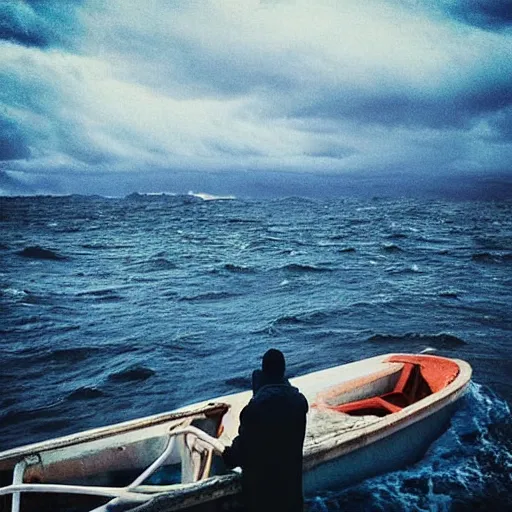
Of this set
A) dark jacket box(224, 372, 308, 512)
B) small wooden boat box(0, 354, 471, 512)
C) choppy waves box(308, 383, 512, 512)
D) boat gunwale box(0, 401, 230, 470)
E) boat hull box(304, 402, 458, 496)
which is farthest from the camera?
choppy waves box(308, 383, 512, 512)

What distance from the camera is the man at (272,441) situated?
4.04 metres

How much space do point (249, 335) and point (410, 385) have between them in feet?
21.0

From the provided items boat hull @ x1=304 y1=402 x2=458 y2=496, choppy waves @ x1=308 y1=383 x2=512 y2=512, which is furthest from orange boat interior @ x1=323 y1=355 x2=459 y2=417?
choppy waves @ x1=308 y1=383 x2=512 y2=512

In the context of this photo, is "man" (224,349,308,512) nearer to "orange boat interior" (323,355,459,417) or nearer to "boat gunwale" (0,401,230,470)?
"boat gunwale" (0,401,230,470)

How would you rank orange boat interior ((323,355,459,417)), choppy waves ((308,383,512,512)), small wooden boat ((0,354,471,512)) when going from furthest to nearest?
orange boat interior ((323,355,459,417)) < choppy waves ((308,383,512,512)) < small wooden boat ((0,354,471,512))

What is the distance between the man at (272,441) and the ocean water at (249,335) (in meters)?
2.09

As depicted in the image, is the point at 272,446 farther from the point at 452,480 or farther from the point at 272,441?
the point at 452,480

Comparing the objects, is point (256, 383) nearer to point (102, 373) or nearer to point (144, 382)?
point (144, 382)

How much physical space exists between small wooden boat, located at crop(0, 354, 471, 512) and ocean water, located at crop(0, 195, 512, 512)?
1.72 ft

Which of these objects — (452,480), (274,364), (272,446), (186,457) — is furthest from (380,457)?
(274,364)

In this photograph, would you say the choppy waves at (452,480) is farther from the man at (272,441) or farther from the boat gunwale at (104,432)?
the man at (272,441)

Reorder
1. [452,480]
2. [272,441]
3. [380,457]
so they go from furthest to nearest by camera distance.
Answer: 1. [452,480]
2. [380,457]
3. [272,441]

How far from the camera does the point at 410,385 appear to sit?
8.75 m

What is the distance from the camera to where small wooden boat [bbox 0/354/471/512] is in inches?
192
